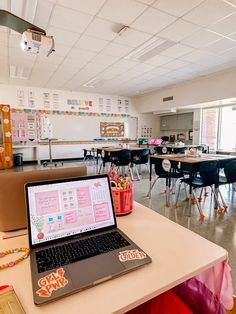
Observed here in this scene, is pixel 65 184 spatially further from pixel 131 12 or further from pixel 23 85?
pixel 23 85

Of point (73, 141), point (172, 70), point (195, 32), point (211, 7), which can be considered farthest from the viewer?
point (73, 141)

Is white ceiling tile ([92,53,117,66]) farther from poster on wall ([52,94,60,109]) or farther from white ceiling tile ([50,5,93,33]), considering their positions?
poster on wall ([52,94,60,109])

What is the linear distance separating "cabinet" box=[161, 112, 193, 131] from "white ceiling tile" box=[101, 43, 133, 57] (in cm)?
480

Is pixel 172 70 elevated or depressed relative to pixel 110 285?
elevated

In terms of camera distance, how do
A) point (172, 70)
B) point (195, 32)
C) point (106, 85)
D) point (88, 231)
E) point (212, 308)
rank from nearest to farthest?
point (212, 308), point (88, 231), point (195, 32), point (172, 70), point (106, 85)

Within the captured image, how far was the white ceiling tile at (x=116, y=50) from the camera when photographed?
3.97m

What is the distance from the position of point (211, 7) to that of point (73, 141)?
6.70 metres

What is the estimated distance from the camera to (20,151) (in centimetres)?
749

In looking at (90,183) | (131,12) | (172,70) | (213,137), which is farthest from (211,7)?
(213,137)

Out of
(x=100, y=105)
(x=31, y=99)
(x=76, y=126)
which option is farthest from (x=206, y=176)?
(x=31, y=99)

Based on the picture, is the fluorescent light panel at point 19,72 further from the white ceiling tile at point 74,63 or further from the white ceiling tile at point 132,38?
the white ceiling tile at point 132,38

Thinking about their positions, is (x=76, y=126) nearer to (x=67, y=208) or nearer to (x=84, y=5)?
(x=84, y=5)

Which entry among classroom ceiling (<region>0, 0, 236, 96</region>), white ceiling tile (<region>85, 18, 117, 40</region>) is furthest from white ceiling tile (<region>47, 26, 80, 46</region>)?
white ceiling tile (<region>85, 18, 117, 40</region>)

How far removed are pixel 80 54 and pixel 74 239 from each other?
4.44 meters
